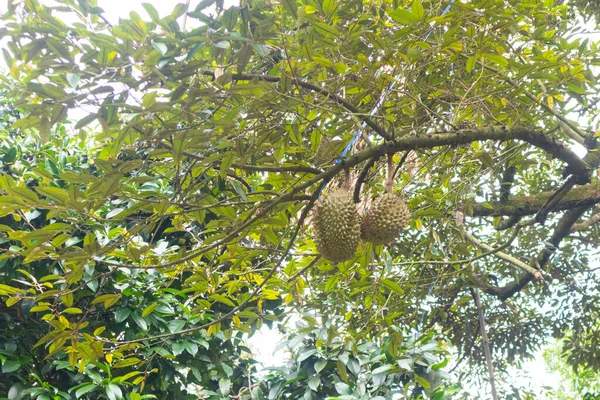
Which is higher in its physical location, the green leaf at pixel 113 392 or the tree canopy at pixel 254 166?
the tree canopy at pixel 254 166

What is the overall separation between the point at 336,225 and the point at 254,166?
0.82 feet

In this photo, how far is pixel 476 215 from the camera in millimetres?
3012

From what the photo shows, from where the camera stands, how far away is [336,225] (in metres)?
1.30

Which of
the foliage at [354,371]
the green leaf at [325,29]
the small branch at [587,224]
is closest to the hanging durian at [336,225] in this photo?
the green leaf at [325,29]

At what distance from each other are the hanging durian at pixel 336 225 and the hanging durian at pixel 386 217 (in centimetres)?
5

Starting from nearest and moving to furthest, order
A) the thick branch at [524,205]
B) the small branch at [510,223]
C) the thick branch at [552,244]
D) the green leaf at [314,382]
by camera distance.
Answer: the green leaf at [314,382] < the thick branch at [524,205] < the thick branch at [552,244] < the small branch at [510,223]

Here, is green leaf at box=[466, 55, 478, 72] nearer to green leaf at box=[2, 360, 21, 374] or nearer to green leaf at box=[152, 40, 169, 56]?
green leaf at box=[152, 40, 169, 56]

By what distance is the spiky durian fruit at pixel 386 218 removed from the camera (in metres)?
1.34

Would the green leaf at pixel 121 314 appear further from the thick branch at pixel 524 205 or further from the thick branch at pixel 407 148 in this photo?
the thick branch at pixel 524 205

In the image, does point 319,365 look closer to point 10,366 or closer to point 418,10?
point 10,366

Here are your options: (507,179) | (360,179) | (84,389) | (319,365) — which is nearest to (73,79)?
(360,179)

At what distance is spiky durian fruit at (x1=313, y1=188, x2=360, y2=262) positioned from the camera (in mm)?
1304

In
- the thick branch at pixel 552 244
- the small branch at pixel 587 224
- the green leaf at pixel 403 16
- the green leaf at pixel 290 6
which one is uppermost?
the small branch at pixel 587 224

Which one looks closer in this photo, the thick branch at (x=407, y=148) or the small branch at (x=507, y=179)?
the thick branch at (x=407, y=148)
